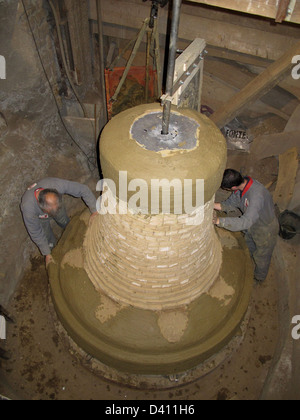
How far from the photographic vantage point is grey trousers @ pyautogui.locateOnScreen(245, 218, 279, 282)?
12.4 feet

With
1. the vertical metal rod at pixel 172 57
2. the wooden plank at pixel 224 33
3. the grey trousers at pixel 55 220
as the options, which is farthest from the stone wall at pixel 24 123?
the vertical metal rod at pixel 172 57

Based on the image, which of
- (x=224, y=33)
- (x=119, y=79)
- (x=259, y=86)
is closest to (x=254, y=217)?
(x=259, y=86)

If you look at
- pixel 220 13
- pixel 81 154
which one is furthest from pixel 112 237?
pixel 220 13

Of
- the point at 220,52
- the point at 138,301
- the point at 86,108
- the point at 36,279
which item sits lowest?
the point at 36,279

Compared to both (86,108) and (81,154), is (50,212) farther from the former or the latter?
(86,108)

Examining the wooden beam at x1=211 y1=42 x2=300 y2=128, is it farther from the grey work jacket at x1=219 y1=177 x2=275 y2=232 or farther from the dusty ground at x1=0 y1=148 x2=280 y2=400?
the dusty ground at x1=0 y1=148 x2=280 y2=400

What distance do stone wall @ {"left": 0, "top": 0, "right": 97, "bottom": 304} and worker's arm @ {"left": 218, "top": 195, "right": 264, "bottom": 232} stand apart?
2.40 metres

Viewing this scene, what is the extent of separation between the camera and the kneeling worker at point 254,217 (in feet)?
11.1

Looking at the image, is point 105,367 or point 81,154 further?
point 81,154

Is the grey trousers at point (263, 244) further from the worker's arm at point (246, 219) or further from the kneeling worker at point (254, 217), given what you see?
the worker's arm at point (246, 219)

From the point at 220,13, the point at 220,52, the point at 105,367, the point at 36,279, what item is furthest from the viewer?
the point at 220,52

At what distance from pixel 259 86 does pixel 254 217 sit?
1494mm

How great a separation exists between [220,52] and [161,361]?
486cm

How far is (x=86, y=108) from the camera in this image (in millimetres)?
5172
